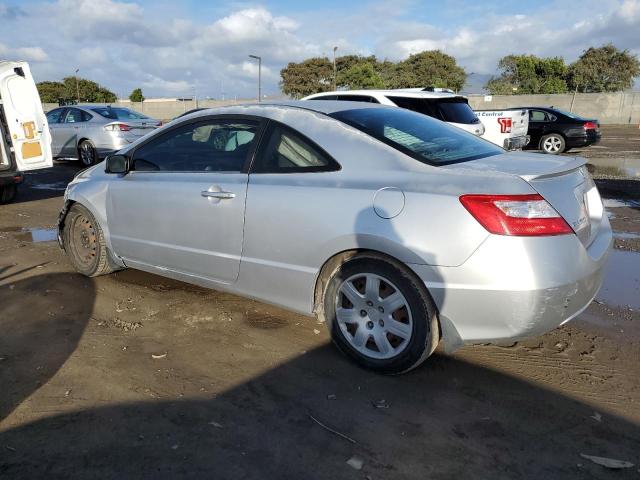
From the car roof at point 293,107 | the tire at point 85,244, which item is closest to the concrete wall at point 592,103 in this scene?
the tire at point 85,244

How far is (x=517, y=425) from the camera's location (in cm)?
258

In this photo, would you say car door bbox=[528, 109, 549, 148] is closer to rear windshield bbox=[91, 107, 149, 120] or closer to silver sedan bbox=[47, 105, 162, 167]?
silver sedan bbox=[47, 105, 162, 167]

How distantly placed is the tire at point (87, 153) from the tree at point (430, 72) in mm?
52105

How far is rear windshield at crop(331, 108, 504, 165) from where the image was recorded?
10.3 ft

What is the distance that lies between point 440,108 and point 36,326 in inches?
278

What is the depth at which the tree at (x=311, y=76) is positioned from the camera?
210ft

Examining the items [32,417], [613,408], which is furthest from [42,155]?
[613,408]

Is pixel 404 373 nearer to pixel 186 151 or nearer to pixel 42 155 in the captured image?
pixel 186 151

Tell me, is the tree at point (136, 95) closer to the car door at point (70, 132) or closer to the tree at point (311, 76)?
the tree at point (311, 76)

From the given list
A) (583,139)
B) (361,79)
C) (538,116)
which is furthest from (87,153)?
(361,79)

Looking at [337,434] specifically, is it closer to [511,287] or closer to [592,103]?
[511,287]

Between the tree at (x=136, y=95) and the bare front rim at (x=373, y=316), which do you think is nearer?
the bare front rim at (x=373, y=316)

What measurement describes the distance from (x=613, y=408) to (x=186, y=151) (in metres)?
3.26

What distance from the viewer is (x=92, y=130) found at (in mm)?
12344
